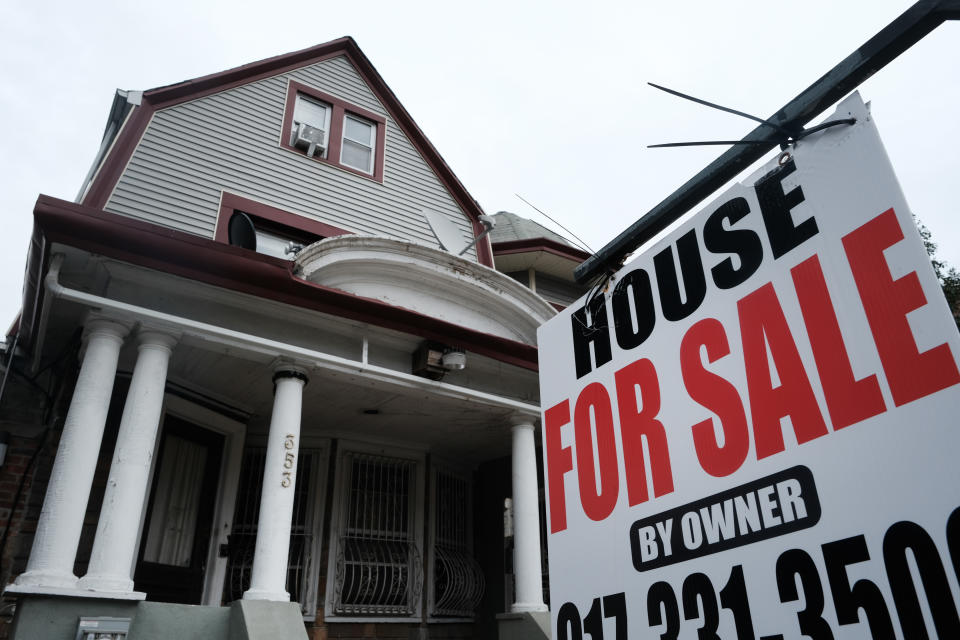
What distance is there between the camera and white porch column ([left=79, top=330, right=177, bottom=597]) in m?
4.37

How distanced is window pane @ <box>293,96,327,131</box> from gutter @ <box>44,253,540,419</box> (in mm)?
4671

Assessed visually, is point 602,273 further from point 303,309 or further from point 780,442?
point 303,309

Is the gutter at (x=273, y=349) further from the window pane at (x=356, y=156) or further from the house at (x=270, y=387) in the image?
the window pane at (x=356, y=156)

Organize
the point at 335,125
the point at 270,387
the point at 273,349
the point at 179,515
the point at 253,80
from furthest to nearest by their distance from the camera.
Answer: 1. the point at 335,125
2. the point at 253,80
3. the point at 270,387
4. the point at 179,515
5. the point at 273,349

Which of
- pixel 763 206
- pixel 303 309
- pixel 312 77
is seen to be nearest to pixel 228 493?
pixel 303 309

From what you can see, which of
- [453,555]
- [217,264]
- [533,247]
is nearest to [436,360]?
[217,264]

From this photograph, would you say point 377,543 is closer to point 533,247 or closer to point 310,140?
point 310,140

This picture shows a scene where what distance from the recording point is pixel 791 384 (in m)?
1.21

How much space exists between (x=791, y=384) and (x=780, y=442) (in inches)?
4.2

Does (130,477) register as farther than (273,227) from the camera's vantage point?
No

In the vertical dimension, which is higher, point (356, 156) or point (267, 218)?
point (356, 156)

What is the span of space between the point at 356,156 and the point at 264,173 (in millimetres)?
1560

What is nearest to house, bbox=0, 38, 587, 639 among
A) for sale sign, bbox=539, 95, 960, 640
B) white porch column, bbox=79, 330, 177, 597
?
white porch column, bbox=79, 330, 177, 597

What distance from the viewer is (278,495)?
16.8 feet
